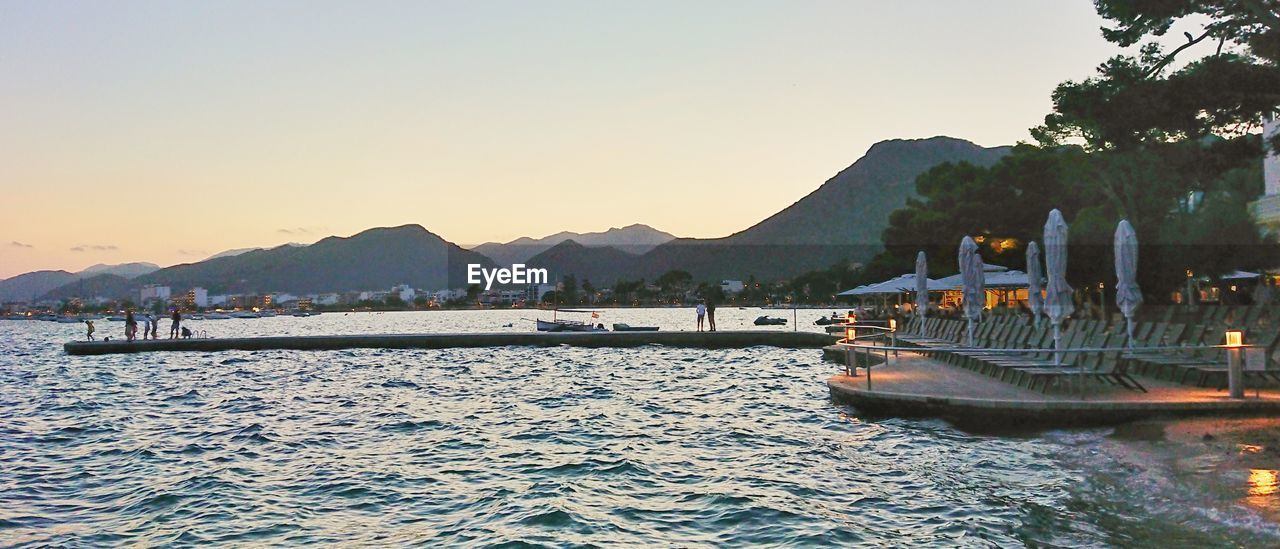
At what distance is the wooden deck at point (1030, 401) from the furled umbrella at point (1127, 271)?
4.18 feet

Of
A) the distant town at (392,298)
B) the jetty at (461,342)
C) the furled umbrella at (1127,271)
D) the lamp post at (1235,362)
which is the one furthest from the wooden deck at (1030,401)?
the distant town at (392,298)

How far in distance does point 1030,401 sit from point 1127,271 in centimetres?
439

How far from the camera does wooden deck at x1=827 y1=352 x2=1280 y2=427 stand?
1009 centimetres

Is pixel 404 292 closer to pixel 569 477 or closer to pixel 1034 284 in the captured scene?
pixel 1034 284

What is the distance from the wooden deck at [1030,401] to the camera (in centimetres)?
1009

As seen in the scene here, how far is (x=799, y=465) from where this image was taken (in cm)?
954

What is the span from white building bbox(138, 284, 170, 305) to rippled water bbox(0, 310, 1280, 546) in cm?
18951

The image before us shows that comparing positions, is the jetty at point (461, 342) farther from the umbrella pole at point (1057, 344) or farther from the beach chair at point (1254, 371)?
the beach chair at point (1254, 371)

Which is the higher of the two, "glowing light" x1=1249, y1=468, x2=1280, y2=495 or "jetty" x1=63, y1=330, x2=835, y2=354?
"jetty" x1=63, y1=330, x2=835, y2=354

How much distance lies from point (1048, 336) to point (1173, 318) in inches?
343

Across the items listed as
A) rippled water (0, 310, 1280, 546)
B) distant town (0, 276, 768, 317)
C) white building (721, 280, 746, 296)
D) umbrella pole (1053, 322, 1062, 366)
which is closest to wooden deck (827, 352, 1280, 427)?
rippled water (0, 310, 1280, 546)

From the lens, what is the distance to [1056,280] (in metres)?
14.0

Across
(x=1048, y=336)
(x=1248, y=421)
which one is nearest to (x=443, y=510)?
(x=1248, y=421)

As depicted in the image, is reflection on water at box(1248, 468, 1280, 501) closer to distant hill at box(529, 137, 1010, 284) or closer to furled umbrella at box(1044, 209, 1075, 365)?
furled umbrella at box(1044, 209, 1075, 365)
